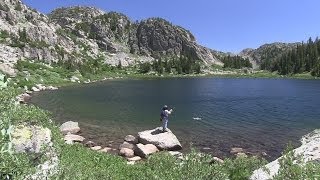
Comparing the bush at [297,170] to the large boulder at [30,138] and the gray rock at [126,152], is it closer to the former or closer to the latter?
the large boulder at [30,138]

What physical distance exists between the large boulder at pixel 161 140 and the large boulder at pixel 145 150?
1.14m

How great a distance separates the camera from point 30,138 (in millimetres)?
21312

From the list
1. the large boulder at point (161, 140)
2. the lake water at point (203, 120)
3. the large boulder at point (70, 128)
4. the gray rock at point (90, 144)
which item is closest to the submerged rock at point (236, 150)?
the lake water at point (203, 120)

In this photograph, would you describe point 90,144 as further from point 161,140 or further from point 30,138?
point 30,138

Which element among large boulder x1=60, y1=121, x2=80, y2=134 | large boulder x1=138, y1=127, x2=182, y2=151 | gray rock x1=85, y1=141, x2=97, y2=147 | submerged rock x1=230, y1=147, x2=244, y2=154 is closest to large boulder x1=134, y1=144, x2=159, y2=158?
large boulder x1=138, y1=127, x2=182, y2=151

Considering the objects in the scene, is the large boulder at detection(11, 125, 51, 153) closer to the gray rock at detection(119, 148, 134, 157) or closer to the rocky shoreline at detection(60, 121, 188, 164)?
the rocky shoreline at detection(60, 121, 188, 164)

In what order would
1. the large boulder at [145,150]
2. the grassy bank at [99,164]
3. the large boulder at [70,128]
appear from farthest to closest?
1. the large boulder at [70,128]
2. the large boulder at [145,150]
3. the grassy bank at [99,164]

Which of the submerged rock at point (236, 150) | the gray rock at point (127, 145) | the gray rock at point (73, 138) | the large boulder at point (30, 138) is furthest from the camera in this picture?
the gray rock at point (73, 138)

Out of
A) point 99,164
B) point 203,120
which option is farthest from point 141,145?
point 203,120

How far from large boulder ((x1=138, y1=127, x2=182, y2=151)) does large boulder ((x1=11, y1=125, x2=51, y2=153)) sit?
19.8m

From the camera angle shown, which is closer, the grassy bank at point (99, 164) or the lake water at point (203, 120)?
the grassy bank at point (99, 164)

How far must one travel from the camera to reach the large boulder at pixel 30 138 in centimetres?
2039

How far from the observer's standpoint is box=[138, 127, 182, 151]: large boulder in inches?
1636

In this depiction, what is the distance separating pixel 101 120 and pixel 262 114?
2871 centimetres
